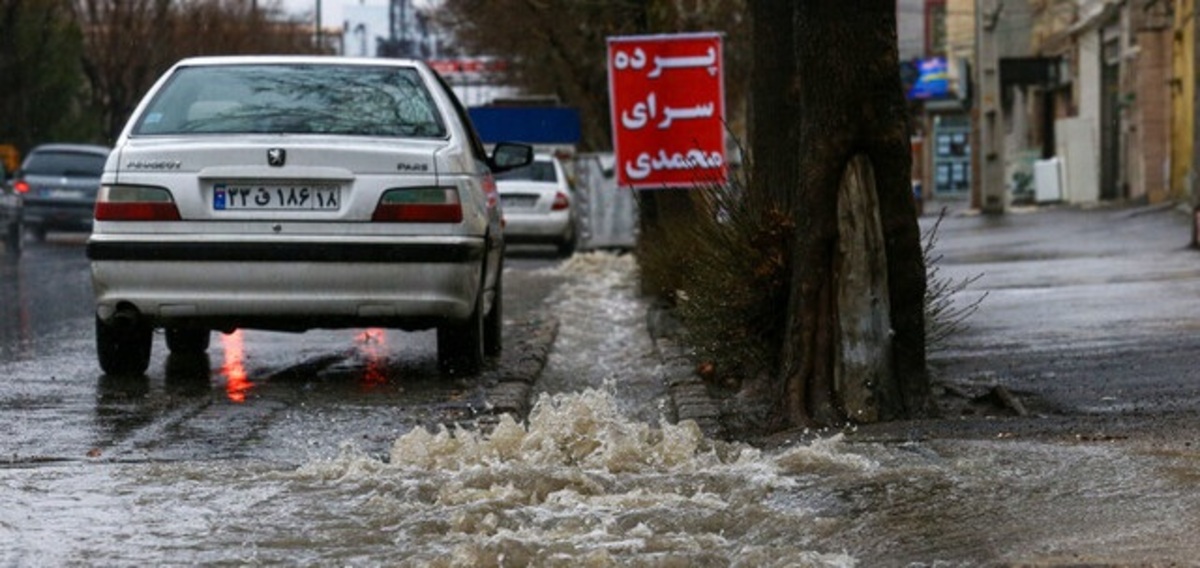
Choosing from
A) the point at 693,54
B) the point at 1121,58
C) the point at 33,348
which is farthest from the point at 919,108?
the point at 33,348

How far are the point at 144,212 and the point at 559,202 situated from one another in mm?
24505

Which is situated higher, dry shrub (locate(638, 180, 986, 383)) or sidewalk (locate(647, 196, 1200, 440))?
dry shrub (locate(638, 180, 986, 383))

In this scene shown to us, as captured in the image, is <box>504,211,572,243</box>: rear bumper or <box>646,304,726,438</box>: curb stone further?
<box>504,211,572,243</box>: rear bumper

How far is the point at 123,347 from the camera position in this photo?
1162 cm

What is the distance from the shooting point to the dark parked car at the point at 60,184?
39.8 metres

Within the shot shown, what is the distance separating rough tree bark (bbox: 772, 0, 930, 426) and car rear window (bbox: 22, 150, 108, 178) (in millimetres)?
32133

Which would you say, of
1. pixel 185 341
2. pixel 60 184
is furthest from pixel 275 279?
pixel 60 184

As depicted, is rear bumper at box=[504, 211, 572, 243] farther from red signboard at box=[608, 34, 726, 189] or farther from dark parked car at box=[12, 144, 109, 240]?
red signboard at box=[608, 34, 726, 189]

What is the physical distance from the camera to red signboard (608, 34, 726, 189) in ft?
60.4

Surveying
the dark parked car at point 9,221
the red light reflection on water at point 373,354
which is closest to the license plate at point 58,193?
the dark parked car at point 9,221

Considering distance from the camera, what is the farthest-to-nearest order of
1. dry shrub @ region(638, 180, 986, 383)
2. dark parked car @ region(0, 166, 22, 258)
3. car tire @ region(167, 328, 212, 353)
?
dark parked car @ region(0, 166, 22, 258)
car tire @ region(167, 328, 212, 353)
dry shrub @ region(638, 180, 986, 383)

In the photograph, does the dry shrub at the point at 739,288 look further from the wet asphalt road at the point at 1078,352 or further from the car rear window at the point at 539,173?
the car rear window at the point at 539,173

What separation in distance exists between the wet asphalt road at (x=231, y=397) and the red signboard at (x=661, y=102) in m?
2.63

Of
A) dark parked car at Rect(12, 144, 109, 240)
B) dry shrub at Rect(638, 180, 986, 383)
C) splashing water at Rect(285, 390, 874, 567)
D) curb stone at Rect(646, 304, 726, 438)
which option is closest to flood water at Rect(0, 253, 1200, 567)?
splashing water at Rect(285, 390, 874, 567)
